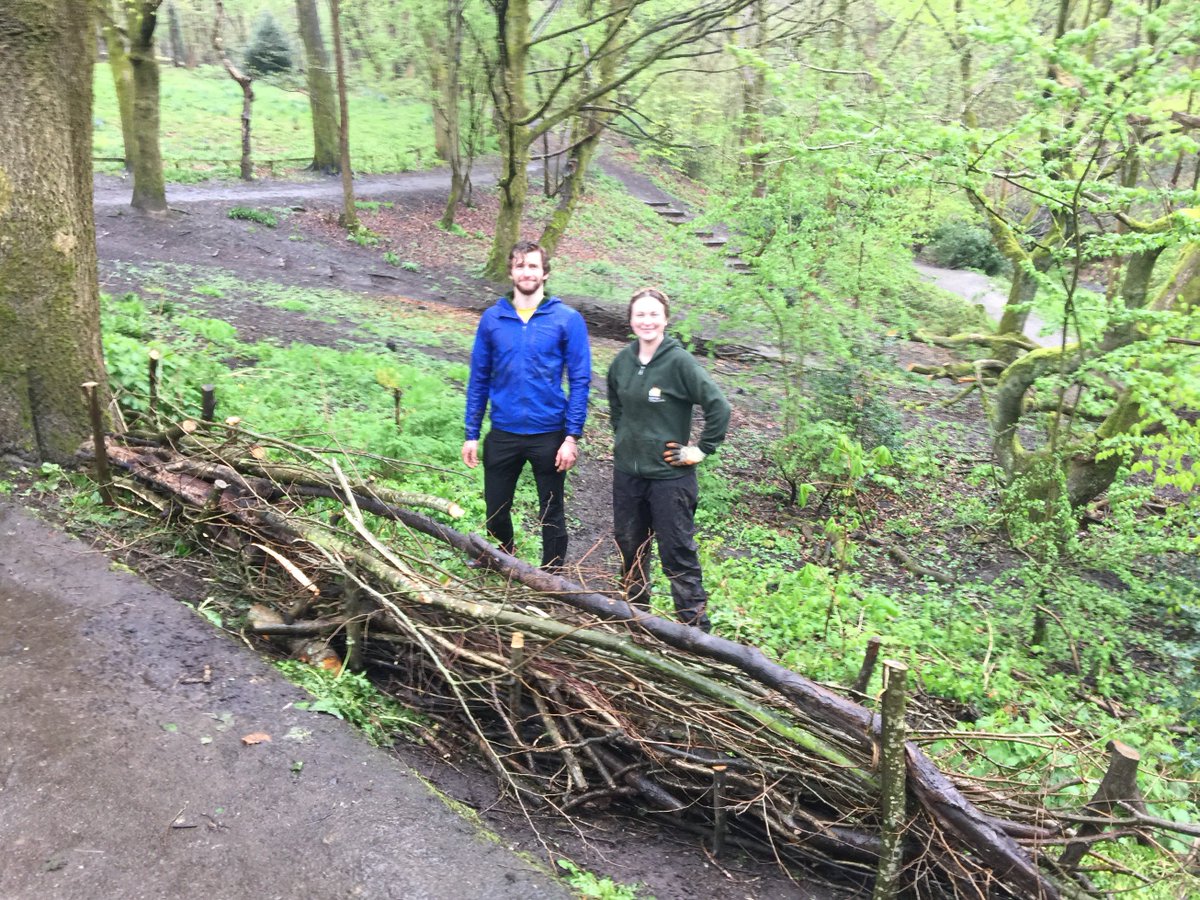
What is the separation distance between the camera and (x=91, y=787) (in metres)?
3.08

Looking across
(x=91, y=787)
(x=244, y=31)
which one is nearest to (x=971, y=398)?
(x=91, y=787)

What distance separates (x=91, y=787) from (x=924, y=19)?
22.5m

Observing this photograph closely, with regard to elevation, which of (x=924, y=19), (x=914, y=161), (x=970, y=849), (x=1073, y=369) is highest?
Result: (x=924, y=19)

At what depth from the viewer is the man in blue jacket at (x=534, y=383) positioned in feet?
15.7

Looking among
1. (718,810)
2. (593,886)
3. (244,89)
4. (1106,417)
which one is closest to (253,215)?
(244,89)

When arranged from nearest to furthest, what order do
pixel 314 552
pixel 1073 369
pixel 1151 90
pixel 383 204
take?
A: pixel 314 552 → pixel 1151 90 → pixel 1073 369 → pixel 383 204

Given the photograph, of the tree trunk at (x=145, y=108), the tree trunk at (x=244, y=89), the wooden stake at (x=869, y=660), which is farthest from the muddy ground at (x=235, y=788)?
the tree trunk at (x=244, y=89)

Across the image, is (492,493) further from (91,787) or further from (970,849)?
(970,849)

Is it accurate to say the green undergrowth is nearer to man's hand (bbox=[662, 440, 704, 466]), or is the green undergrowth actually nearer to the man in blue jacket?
the man in blue jacket

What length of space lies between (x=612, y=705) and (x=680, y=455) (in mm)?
1514

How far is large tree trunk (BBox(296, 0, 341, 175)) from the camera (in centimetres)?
2112

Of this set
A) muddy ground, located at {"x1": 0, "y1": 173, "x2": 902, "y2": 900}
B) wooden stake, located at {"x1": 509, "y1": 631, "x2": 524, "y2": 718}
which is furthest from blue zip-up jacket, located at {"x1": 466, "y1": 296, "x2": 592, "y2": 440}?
muddy ground, located at {"x1": 0, "y1": 173, "x2": 902, "y2": 900}

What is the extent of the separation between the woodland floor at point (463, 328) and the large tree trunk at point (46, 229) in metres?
1.47

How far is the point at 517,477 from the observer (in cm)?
504
